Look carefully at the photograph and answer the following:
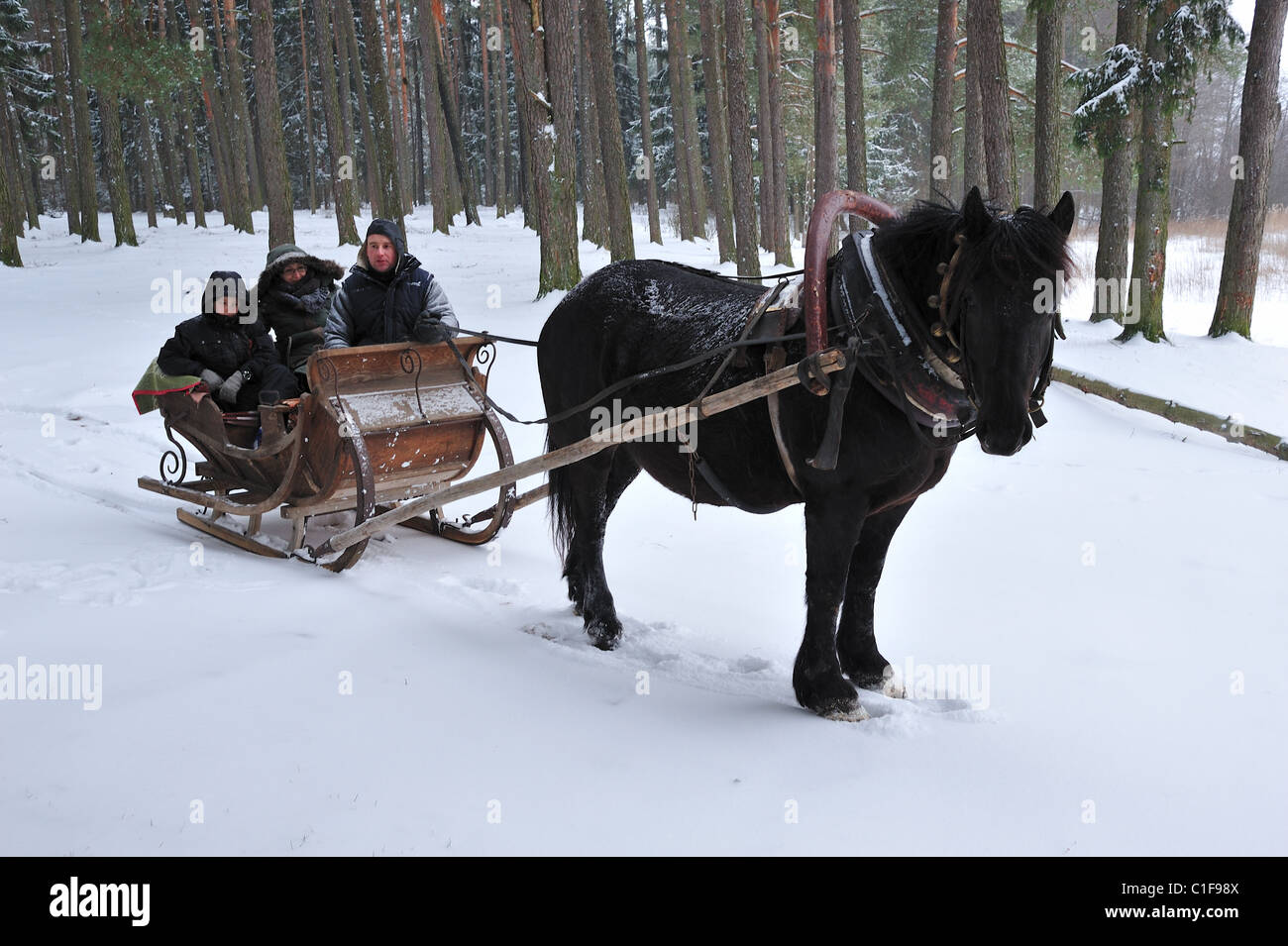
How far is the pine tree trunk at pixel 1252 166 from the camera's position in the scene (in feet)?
34.5

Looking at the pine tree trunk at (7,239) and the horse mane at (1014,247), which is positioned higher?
the horse mane at (1014,247)

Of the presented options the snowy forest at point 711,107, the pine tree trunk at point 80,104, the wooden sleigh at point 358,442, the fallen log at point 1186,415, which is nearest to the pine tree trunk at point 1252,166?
the snowy forest at point 711,107

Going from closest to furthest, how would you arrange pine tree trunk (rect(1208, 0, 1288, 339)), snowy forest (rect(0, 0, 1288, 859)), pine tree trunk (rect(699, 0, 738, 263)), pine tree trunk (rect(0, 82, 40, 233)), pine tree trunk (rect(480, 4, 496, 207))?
1. snowy forest (rect(0, 0, 1288, 859))
2. pine tree trunk (rect(1208, 0, 1288, 339))
3. pine tree trunk (rect(699, 0, 738, 263))
4. pine tree trunk (rect(0, 82, 40, 233))
5. pine tree trunk (rect(480, 4, 496, 207))

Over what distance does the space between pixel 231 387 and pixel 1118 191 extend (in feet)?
37.1

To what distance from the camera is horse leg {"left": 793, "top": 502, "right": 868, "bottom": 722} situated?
12.1 ft

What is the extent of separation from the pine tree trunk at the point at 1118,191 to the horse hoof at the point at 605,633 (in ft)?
33.9

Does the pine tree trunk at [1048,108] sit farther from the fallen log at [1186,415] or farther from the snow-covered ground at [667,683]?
the snow-covered ground at [667,683]

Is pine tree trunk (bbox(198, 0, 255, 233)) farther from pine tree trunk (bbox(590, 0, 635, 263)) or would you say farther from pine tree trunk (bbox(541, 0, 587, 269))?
pine tree trunk (bbox(541, 0, 587, 269))

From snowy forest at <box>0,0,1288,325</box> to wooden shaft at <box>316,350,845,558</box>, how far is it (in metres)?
5.28

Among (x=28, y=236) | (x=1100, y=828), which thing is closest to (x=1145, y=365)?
(x=1100, y=828)

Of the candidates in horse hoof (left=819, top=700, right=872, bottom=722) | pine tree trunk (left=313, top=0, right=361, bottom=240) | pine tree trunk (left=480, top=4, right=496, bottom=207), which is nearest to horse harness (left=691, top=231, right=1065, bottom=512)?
horse hoof (left=819, top=700, right=872, bottom=722)

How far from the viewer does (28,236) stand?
29812mm

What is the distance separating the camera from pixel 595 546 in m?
5.00

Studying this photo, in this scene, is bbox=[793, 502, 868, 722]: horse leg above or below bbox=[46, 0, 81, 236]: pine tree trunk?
below
